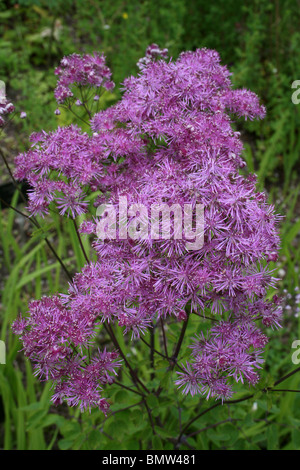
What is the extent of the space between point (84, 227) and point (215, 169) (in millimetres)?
416

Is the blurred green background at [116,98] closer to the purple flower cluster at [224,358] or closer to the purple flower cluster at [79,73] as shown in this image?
the purple flower cluster at [224,358]

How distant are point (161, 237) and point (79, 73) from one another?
0.78 meters

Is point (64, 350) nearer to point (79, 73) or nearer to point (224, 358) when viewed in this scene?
point (224, 358)

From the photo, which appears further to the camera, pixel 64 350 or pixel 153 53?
pixel 153 53

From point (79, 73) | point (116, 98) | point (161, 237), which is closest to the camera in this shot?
point (161, 237)

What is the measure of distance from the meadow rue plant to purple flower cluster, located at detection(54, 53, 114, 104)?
0.18m

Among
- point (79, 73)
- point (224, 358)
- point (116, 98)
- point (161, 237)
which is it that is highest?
point (116, 98)

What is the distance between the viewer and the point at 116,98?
3.65 m

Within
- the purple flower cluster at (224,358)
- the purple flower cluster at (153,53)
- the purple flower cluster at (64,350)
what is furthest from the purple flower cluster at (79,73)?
the purple flower cluster at (224,358)

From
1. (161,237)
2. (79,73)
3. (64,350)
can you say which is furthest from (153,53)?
(64,350)

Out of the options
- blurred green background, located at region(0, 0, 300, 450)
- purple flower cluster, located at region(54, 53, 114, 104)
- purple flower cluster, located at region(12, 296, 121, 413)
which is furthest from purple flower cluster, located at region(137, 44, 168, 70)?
purple flower cluster, located at region(12, 296, 121, 413)

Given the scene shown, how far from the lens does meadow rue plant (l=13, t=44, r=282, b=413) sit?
1.11 metres

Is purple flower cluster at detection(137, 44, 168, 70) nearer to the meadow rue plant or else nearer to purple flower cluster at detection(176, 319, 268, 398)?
the meadow rue plant

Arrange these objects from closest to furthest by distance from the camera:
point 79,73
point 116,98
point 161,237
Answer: point 161,237, point 79,73, point 116,98
